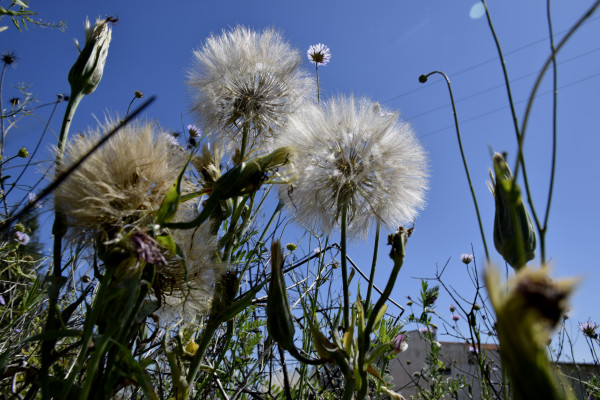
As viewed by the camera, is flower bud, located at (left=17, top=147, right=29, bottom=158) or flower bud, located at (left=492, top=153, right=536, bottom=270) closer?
flower bud, located at (left=492, top=153, right=536, bottom=270)

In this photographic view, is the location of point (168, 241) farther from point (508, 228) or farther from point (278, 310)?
point (508, 228)

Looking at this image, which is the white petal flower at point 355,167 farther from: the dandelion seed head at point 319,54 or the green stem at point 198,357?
the dandelion seed head at point 319,54

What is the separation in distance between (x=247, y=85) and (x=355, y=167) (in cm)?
56

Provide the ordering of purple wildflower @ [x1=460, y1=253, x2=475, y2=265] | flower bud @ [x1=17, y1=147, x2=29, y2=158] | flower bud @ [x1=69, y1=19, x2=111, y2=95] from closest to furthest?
flower bud @ [x1=69, y1=19, x2=111, y2=95], flower bud @ [x1=17, y1=147, x2=29, y2=158], purple wildflower @ [x1=460, y1=253, x2=475, y2=265]

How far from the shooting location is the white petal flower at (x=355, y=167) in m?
1.33

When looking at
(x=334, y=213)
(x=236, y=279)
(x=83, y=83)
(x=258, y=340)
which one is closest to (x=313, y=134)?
(x=334, y=213)

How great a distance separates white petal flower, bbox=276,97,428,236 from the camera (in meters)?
1.33

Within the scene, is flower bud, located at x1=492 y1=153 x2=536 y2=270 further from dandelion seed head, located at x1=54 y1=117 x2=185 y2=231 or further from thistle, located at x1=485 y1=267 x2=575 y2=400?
dandelion seed head, located at x1=54 y1=117 x2=185 y2=231

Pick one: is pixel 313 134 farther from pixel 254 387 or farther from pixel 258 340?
pixel 254 387

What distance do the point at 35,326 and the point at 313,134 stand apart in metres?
1.82

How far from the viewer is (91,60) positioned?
1.08 m

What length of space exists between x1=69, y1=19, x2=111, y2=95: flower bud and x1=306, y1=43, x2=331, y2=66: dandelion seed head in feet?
4.93

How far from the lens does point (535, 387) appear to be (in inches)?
13.3

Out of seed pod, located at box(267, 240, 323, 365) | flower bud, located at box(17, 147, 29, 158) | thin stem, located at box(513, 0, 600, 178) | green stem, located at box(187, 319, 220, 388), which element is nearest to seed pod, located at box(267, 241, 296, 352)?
seed pod, located at box(267, 240, 323, 365)
